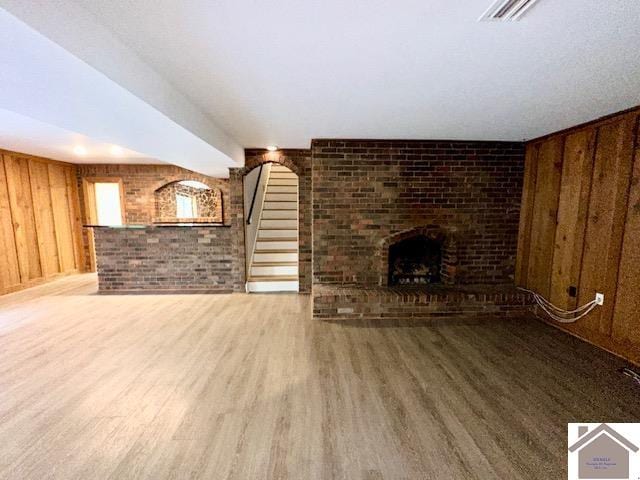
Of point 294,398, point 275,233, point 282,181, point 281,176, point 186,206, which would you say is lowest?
point 294,398

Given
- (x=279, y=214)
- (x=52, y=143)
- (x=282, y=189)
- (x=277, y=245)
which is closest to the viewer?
(x=52, y=143)

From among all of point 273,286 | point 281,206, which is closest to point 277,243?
point 273,286

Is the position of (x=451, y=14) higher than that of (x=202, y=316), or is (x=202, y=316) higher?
(x=451, y=14)

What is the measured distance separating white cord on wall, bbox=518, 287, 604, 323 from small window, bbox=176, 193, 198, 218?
6.10m

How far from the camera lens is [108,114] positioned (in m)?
1.76

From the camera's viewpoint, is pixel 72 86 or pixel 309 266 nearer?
pixel 72 86

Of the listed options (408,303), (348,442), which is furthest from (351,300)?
(348,442)

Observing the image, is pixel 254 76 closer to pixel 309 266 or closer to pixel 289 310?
pixel 289 310

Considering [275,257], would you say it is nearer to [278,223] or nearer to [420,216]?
[278,223]

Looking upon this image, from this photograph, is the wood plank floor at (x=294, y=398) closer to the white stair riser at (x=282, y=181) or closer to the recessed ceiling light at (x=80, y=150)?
the recessed ceiling light at (x=80, y=150)

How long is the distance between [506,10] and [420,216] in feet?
9.21

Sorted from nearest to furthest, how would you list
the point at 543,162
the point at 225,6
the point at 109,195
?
the point at 225,6, the point at 543,162, the point at 109,195

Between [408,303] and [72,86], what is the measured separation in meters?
3.53

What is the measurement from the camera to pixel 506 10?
119cm
